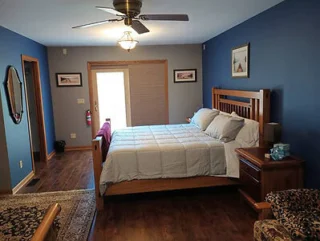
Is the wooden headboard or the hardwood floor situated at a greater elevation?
the wooden headboard

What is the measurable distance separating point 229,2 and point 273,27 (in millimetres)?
710

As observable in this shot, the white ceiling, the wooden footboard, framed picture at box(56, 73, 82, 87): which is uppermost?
the white ceiling

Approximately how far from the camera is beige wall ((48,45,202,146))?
5.96 metres

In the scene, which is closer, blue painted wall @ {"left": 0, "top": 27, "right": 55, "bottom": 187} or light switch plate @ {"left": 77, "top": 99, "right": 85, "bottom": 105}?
blue painted wall @ {"left": 0, "top": 27, "right": 55, "bottom": 187}

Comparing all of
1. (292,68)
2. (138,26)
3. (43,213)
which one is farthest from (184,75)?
(43,213)

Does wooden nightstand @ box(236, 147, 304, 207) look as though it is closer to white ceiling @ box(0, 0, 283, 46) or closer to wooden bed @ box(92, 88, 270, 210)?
wooden bed @ box(92, 88, 270, 210)

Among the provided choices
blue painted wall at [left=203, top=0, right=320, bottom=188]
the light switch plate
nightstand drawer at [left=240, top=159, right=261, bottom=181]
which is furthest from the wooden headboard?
the light switch plate

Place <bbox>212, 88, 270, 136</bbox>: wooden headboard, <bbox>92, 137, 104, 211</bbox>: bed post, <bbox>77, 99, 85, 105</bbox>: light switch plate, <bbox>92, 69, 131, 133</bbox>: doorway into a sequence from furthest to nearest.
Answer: <bbox>92, 69, 131, 133</bbox>: doorway
<bbox>77, 99, 85, 105</bbox>: light switch plate
<bbox>212, 88, 270, 136</bbox>: wooden headboard
<bbox>92, 137, 104, 211</bbox>: bed post

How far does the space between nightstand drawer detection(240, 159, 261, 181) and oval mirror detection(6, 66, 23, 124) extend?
3212mm

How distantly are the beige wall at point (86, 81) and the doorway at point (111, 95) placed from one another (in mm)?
262

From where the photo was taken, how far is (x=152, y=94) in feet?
20.7

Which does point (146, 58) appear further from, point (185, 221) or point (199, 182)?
point (185, 221)

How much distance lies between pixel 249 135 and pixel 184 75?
3141 mm

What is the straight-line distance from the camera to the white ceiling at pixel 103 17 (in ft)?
9.41
